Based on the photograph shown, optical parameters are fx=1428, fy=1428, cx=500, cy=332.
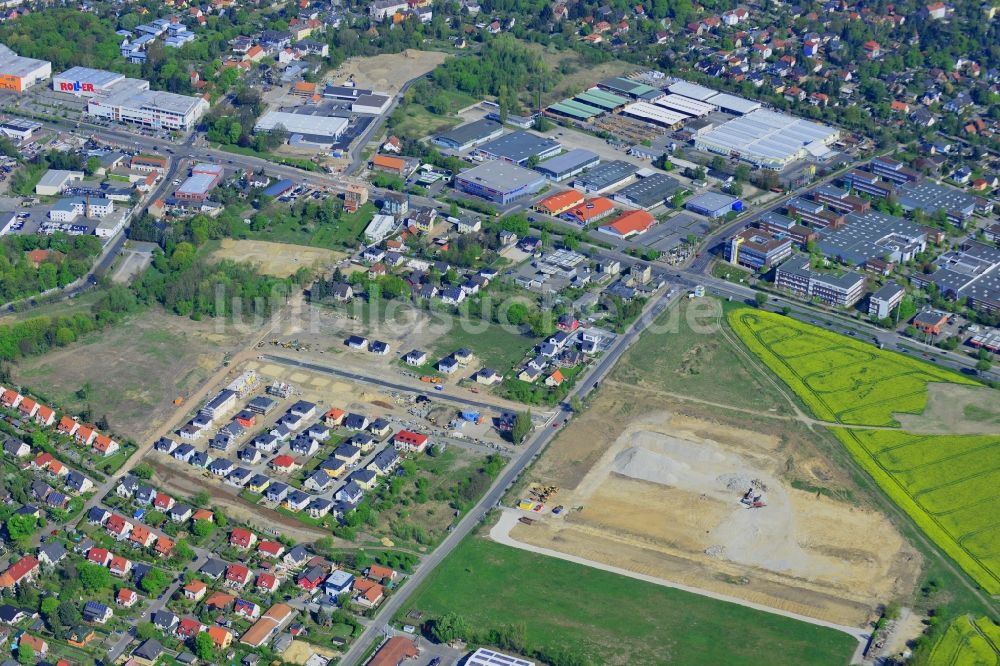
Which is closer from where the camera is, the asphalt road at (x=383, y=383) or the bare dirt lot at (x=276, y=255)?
the asphalt road at (x=383, y=383)

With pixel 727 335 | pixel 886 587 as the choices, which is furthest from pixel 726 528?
pixel 727 335

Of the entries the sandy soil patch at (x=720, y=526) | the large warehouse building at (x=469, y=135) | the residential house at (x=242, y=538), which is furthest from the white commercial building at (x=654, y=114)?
the residential house at (x=242, y=538)

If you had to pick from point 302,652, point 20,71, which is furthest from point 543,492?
point 20,71

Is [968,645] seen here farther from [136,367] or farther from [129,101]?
[129,101]

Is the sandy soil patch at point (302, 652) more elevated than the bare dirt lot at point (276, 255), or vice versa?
the sandy soil patch at point (302, 652)

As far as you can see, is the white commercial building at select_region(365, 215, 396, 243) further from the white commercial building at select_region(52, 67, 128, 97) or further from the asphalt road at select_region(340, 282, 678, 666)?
the white commercial building at select_region(52, 67, 128, 97)

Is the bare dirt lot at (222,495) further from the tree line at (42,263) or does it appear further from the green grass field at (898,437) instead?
the green grass field at (898,437)
